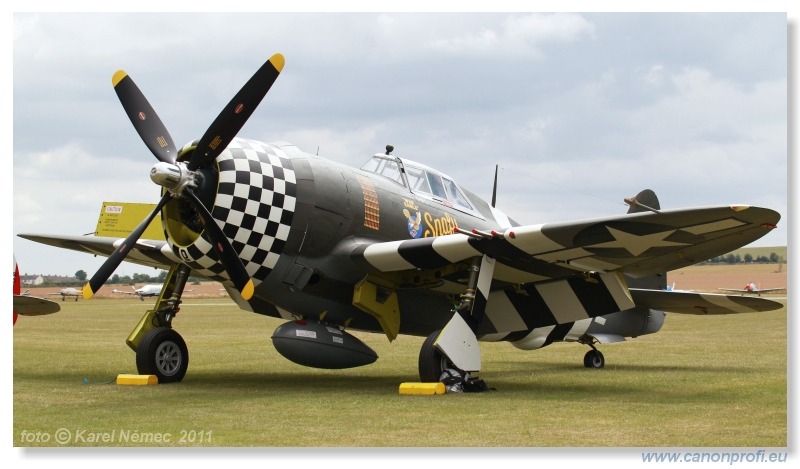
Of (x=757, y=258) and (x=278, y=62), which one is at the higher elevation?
(x=278, y=62)

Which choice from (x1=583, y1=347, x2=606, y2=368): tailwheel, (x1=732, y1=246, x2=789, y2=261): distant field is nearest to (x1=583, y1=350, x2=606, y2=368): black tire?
(x1=583, y1=347, x2=606, y2=368): tailwheel

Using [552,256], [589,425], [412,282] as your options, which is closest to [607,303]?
[552,256]

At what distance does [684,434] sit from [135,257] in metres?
9.12

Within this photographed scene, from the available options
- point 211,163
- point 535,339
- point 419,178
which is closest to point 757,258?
point 535,339

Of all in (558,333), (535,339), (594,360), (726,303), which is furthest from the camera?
(594,360)

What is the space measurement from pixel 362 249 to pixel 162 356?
3.06 m

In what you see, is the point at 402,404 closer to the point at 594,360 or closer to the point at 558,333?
the point at 558,333

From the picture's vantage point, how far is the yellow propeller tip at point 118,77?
1120 cm

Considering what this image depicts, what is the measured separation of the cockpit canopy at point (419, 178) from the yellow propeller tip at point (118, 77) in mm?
3513

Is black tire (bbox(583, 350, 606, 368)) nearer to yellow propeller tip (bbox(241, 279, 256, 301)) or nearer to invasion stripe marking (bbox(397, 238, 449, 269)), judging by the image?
invasion stripe marking (bbox(397, 238, 449, 269))

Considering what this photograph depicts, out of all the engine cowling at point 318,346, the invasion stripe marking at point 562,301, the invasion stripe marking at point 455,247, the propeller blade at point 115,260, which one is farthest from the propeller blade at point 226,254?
the invasion stripe marking at point 562,301

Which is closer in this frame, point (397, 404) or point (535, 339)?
point (397, 404)

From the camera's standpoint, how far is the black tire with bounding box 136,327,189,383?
11.5m

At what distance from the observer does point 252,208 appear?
10.3m
